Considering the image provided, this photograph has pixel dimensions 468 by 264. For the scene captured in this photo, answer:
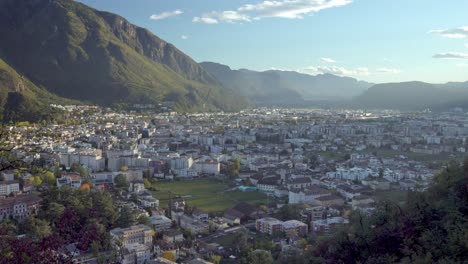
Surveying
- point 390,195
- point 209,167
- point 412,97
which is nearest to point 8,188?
point 209,167

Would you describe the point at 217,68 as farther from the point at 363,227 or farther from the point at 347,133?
the point at 363,227

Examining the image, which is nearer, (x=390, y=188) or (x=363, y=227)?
(x=363, y=227)

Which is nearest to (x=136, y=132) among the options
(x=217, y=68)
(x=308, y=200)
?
(x=308, y=200)

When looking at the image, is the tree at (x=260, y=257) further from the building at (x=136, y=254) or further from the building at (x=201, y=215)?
the building at (x=201, y=215)

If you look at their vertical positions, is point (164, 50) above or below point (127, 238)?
above

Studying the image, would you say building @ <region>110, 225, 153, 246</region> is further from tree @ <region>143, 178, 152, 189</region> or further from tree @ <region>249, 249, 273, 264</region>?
tree @ <region>143, 178, 152, 189</region>

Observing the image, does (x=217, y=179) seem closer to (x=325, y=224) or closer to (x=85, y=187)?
(x=85, y=187)

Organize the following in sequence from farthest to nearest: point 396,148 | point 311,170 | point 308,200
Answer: point 396,148, point 311,170, point 308,200
